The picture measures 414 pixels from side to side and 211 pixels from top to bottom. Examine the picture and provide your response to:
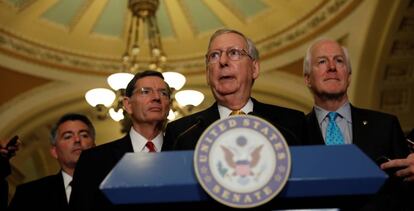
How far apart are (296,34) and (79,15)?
294 cm

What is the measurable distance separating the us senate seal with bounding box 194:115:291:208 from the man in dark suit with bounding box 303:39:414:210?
3.35ft

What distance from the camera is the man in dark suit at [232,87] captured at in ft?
7.31

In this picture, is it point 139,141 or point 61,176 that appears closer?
point 139,141

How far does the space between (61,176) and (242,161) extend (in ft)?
7.08

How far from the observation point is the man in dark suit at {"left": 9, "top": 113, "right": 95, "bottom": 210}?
10.3ft

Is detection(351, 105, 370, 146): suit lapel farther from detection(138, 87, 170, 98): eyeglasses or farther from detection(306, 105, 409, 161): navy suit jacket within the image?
detection(138, 87, 170, 98): eyeglasses

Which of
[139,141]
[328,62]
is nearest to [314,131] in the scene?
[328,62]

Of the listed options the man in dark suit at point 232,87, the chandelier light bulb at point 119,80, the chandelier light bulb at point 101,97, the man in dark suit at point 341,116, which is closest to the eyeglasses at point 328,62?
the man in dark suit at point 341,116

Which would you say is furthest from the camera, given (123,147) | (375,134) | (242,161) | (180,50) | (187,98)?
(180,50)

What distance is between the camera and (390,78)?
862 centimetres

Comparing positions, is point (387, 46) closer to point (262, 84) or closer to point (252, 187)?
point (262, 84)

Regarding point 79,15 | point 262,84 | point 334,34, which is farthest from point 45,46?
point 334,34

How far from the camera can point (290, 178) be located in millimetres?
1378

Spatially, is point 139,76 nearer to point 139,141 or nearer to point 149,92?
point 149,92
